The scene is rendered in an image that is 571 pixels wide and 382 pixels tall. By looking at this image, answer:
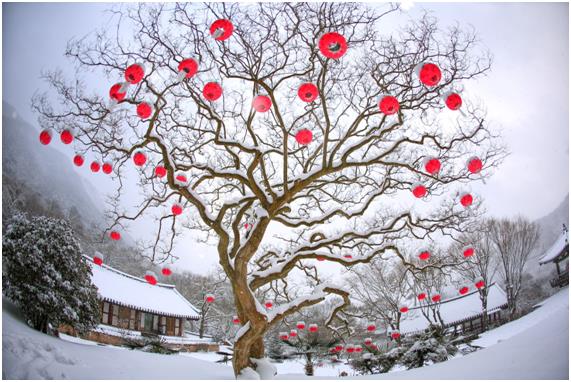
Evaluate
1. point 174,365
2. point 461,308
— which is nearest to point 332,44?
point 174,365

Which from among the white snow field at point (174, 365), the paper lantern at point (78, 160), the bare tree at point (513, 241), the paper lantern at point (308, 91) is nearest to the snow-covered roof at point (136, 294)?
the white snow field at point (174, 365)

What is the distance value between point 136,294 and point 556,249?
23.5 meters

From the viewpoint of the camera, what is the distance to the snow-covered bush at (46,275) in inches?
272

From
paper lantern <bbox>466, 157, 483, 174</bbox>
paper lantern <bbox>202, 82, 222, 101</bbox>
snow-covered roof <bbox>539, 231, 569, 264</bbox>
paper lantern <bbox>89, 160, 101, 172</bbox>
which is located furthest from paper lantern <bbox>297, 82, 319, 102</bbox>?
snow-covered roof <bbox>539, 231, 569, 264</bbox>

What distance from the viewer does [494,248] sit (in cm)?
1623

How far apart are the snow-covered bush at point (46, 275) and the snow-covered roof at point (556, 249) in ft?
70.8

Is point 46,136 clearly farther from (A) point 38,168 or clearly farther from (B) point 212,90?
(A) point 38,168

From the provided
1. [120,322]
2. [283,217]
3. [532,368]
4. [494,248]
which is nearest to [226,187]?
[283,217]

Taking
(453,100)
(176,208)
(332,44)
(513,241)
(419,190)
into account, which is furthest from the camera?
(513,241)

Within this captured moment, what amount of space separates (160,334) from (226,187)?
47.7 feet

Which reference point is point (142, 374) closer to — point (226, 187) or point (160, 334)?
point (226, 187)

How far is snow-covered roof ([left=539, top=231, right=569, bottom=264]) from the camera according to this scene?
17.5 meters

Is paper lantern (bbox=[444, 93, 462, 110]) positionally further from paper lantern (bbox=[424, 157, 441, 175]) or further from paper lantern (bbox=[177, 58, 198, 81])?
paper lantern (bbox=[177, 58, 198, 81])

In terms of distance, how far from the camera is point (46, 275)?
722cm
